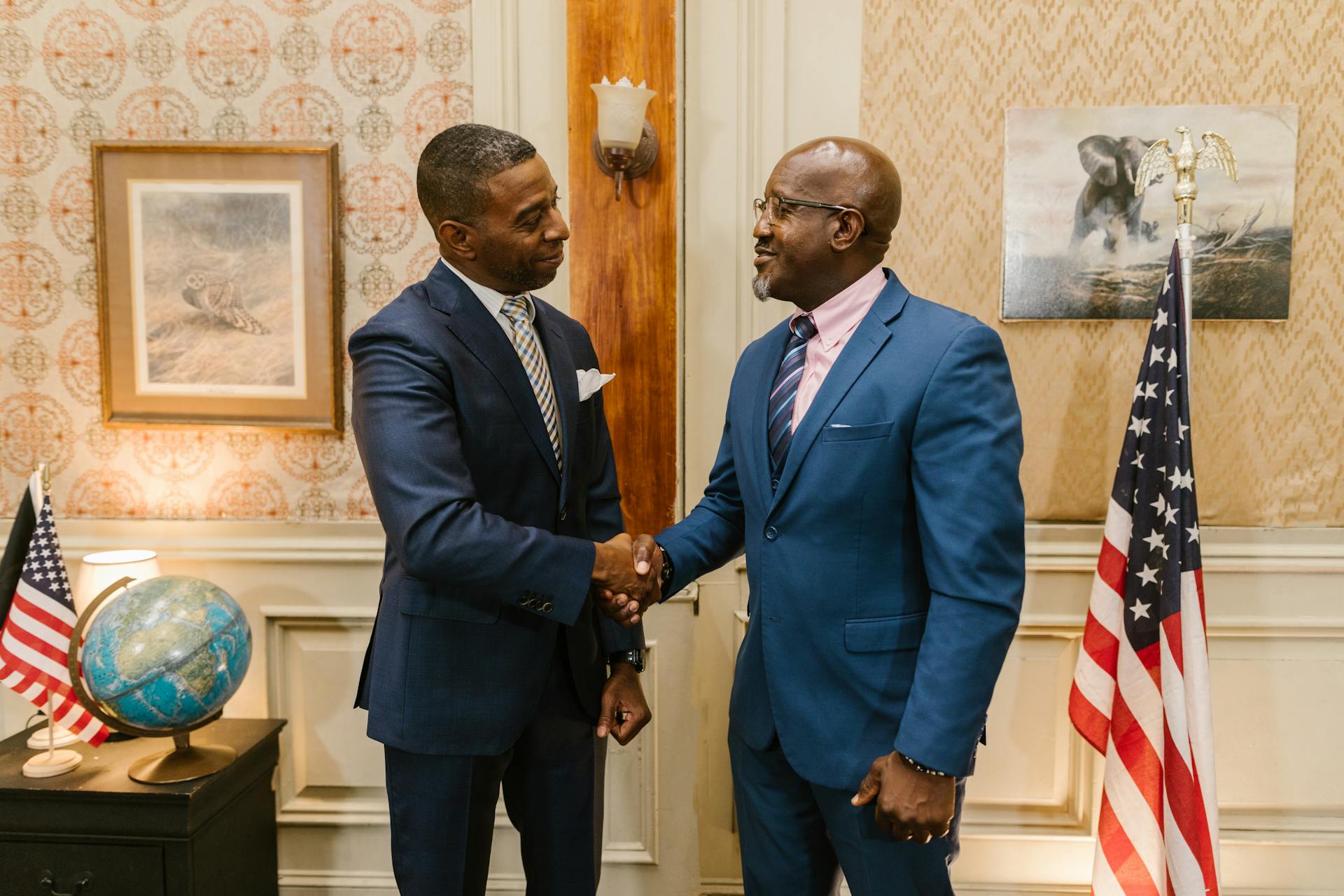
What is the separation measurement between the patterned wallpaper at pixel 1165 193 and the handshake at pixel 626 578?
1.30 m

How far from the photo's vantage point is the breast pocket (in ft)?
5.13

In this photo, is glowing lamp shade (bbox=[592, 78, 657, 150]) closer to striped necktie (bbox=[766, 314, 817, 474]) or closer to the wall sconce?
the wall sconce

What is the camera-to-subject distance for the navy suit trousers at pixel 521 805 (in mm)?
1789

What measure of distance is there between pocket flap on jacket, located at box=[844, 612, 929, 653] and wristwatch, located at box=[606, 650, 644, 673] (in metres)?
0.62

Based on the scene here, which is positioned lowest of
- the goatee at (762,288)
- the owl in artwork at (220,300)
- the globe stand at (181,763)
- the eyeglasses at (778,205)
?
the globe stand at (181,763)

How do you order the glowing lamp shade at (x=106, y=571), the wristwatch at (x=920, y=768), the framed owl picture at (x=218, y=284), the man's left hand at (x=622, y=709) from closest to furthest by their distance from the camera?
1. the wristwatch at (x=920, y=768)
2. the man's left hand at (x=622, y=709)
3. the glowing lamp shade at (x=106, y=571)
4. the framed owl picture at (x=218, y=284)

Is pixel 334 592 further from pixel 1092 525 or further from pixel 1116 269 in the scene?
pixel 1116 269

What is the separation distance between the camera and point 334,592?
9.04 ft

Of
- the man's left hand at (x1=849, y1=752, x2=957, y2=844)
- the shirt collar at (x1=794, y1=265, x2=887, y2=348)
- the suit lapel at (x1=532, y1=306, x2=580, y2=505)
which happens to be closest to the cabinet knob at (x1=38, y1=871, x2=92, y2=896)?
the suit lapel at (x1=532, y1=306, x2=580, y2=505)

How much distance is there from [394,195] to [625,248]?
739mm

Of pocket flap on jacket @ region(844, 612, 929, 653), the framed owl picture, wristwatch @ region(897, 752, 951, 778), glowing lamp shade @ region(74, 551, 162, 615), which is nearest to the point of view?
wristwatch @ region(897, 752, 951, 778)

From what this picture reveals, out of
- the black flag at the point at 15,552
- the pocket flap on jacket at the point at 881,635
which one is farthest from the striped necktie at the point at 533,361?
the black flag at the point at 15,552

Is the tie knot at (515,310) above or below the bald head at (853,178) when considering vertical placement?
below

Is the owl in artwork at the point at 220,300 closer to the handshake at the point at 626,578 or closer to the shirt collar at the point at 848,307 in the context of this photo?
the handshake at the point at 626,578
